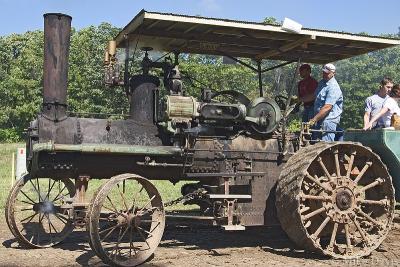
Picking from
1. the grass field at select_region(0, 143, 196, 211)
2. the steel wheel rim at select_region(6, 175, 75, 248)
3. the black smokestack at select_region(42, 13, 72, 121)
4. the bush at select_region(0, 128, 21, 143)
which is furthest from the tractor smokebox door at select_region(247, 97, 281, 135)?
the bush at select_region(0, 128, 21, 143)

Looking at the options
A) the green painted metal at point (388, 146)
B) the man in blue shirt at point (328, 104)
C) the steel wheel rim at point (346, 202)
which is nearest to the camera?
the steel wheel rim at point (346, 202)

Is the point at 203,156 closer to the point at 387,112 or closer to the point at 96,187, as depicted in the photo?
the point at 387,112

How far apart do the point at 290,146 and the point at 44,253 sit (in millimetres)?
3371

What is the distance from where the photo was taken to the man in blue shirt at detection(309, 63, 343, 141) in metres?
7.22

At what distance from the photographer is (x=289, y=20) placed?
6.37 m

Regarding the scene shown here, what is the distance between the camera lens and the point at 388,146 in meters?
6.80

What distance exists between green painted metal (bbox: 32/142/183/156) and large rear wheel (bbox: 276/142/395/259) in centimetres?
140

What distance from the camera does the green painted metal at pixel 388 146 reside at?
22.4 feet

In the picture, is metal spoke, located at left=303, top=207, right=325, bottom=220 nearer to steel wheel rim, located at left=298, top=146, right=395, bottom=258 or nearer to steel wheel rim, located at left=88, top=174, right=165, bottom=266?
steel wheel rim, located at left=298, top=146, right=395, bottom=258

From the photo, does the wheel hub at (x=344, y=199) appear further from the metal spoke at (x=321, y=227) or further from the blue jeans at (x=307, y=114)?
the blue jeans at (x=307, y=114)

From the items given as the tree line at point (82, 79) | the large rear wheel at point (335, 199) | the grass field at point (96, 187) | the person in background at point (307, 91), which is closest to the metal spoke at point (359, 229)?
the large rear wheel at point (335, 199)

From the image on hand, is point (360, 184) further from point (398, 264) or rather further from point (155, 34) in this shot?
point (155, 34)

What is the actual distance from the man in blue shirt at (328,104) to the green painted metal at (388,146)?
0.47m

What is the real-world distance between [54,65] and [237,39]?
249 cm
